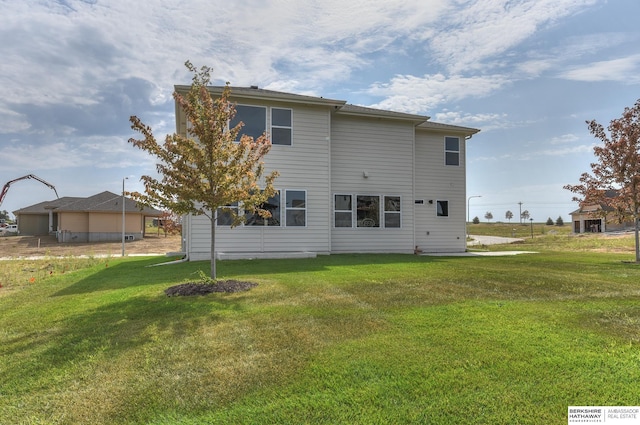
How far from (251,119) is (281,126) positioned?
110 cm

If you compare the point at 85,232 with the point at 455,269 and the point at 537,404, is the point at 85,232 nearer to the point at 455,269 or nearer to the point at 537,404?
the point at 455,269

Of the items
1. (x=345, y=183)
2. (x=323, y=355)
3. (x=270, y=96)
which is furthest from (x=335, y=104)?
(x=323, y=355)

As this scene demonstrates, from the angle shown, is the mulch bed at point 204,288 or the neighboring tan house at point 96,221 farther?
the neighboring tan house at point 96,221

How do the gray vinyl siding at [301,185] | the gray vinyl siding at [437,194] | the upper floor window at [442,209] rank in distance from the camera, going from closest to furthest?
the gray vinyl siding at [301,185]
the gray vinyl siding at [437,194]
the upper floor window at [442,209]

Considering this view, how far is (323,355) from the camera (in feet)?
11.7

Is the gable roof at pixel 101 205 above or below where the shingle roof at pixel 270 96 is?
below

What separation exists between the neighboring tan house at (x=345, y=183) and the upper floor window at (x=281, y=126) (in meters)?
0.04

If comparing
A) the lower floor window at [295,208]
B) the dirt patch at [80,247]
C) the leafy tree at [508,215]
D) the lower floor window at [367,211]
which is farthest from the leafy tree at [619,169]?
the leafy tree at [508,215]

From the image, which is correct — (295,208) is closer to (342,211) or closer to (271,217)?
(271,217)

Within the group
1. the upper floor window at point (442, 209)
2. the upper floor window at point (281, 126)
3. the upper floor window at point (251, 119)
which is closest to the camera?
the upper floor window at point (251, 119)

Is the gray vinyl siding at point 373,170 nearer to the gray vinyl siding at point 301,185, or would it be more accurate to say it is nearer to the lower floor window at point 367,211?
the lower floor window at point 367,211

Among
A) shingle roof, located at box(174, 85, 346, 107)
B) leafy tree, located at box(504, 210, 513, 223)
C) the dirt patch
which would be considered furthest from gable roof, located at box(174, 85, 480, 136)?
leafy tree, located at box(504, 210, 513, 223)

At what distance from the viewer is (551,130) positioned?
56.0 ft

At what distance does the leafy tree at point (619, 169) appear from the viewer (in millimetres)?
12305
